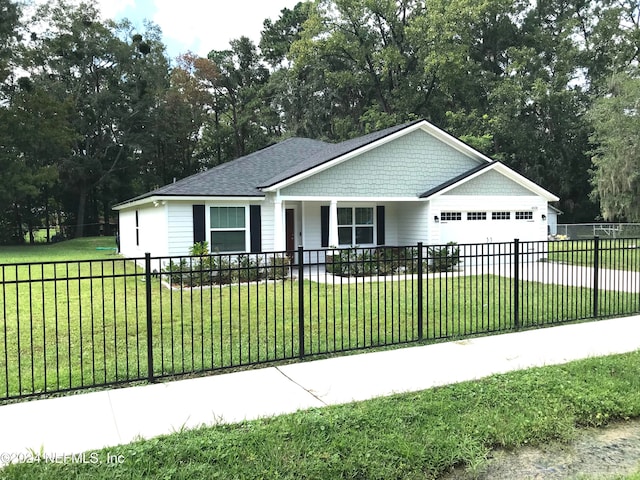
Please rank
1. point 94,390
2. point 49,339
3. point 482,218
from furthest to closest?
point 482,218
point 49,339
point 94,390

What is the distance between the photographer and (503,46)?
3859 centimetres

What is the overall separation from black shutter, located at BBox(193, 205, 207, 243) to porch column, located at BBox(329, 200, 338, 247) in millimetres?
4364

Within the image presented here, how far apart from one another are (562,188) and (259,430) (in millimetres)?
39839

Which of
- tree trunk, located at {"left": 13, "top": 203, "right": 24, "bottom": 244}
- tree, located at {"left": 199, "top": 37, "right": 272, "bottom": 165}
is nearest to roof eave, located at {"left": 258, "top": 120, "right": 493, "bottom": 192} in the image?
tree, located at {"left": 199, "top": 37, "right": 272, "bottom": 165}

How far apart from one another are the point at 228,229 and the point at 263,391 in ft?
36.5

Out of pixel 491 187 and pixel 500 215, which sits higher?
pixel 491 187

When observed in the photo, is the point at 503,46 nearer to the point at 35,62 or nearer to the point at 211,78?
the point at 211,78

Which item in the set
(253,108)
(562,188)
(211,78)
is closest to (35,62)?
(211,78)

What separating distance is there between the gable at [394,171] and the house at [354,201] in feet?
0.12

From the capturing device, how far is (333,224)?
54.5 ft

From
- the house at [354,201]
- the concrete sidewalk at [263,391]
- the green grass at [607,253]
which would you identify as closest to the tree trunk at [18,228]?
the house at [354,201]

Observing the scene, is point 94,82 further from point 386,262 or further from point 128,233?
point 386,262

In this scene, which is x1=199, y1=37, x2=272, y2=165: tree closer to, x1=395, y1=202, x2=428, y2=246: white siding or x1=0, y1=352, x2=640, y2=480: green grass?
x1=395, y1=202, x2=428, y2=246: white siding

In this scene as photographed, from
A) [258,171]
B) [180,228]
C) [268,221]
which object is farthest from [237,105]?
[180,228]
